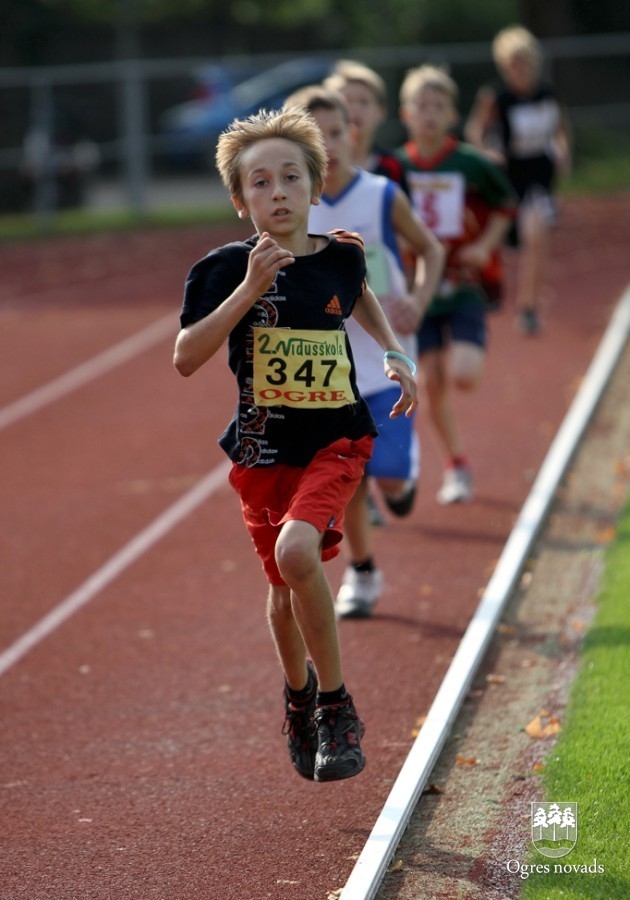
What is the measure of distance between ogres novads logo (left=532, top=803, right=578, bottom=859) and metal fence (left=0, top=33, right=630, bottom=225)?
738 inches

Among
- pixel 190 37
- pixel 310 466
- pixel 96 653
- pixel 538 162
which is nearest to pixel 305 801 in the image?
pixel 310 466

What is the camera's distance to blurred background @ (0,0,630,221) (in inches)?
893

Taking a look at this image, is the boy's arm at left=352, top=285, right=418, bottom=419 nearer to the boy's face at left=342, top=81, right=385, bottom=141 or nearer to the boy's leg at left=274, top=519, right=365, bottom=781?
the boy's leg at left=274, top=519, right=365, bottom=781

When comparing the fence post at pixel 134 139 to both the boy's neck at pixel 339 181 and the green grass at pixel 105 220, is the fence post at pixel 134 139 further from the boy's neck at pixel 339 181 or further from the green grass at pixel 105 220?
the boy's neck at pixel 339 181

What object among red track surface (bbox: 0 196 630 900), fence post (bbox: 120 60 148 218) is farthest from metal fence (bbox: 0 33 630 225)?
red track surface (bbox: 0 196 630 900)

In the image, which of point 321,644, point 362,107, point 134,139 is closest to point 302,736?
point 321,644

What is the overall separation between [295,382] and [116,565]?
3989 mm

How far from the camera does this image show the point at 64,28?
3656 centimetres

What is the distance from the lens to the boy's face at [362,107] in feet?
23.9

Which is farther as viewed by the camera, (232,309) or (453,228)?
(453,228)

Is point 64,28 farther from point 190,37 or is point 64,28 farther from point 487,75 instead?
point 487,75

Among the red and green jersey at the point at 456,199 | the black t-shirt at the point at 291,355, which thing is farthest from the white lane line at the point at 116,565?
the black t-shirt at the point at 291,355

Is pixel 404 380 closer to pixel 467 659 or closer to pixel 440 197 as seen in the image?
pixel 467 659

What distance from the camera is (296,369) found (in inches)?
180
